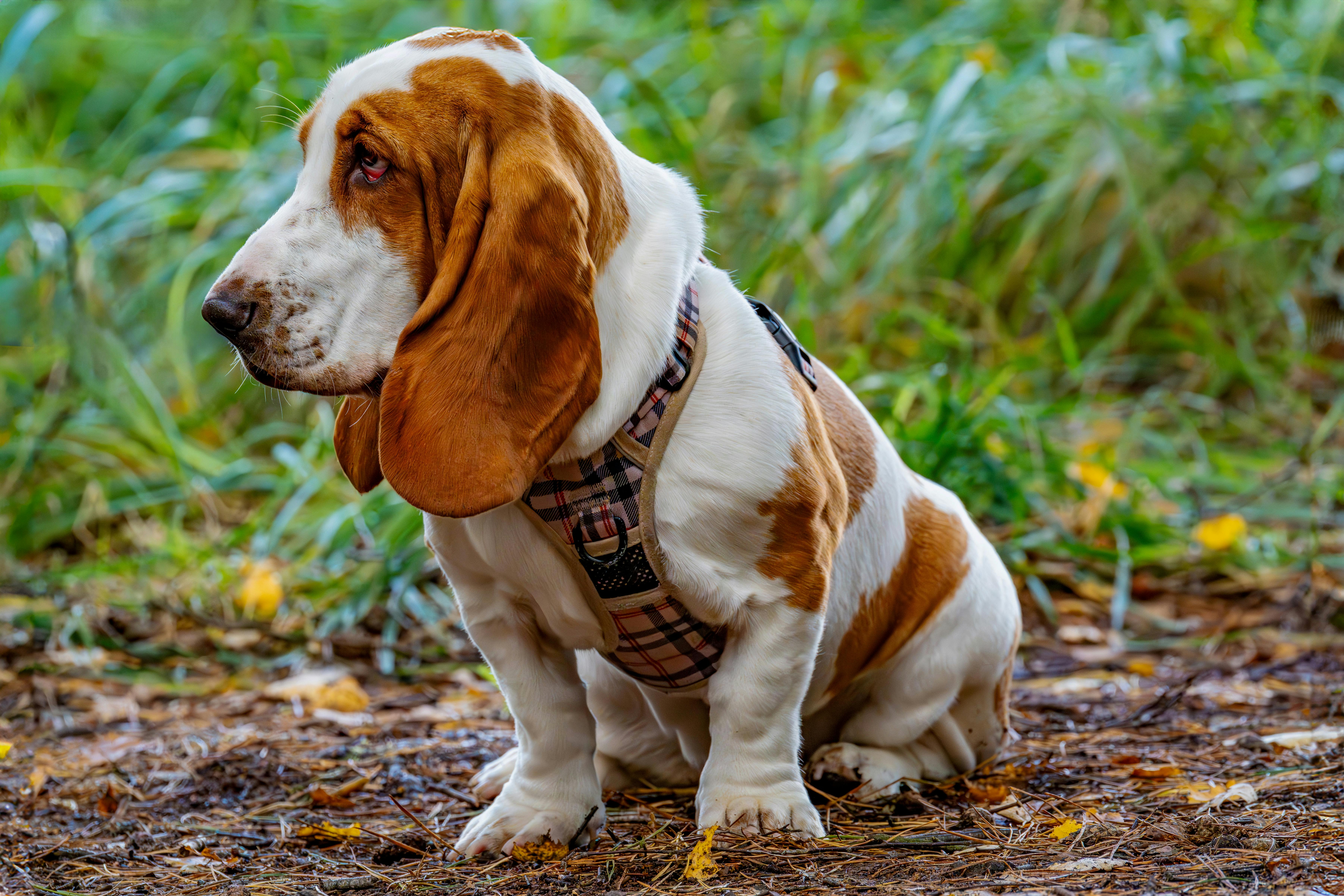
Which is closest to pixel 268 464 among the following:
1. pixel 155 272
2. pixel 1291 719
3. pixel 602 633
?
pixel 155 272

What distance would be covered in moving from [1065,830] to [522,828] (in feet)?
2.98

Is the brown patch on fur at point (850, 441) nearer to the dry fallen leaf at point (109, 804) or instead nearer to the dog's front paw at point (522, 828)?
the dog's front paw at point (522, 828)

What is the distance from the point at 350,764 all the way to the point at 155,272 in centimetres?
341

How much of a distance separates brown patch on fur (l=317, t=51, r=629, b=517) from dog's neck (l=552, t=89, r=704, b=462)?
6 centimetres

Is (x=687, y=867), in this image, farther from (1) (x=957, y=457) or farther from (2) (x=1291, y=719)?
(1) (x=957, y=457)

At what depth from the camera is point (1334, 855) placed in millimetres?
1940

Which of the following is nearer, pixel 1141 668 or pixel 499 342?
pixel 499 342

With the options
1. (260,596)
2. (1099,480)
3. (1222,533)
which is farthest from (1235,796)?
(260,596)

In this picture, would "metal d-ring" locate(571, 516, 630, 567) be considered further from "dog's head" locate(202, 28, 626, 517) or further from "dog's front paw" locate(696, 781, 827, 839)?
"dog's front paw" locate(696, 781, 827, 839)

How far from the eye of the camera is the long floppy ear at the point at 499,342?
6.13 ft

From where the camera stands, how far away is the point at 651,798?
2609 millimetres

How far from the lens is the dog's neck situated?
1968mm

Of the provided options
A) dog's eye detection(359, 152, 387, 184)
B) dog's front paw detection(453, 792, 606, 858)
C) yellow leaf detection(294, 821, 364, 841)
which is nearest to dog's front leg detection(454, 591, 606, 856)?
dog's front paw detection(453, 792, 606, 858)

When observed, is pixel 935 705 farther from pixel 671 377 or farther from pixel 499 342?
pixel 499 342
